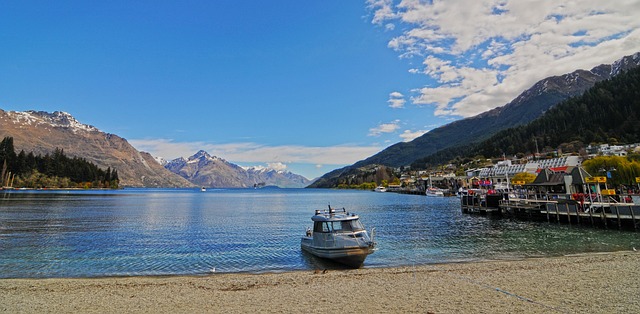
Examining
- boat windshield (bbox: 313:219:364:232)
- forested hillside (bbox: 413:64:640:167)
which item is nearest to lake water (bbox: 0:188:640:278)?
boat windshield (bbox: 313:219:364:232)

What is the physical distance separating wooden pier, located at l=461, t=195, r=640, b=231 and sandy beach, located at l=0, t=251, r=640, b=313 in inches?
911

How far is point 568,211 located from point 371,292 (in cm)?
4226

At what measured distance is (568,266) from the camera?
19484 mm

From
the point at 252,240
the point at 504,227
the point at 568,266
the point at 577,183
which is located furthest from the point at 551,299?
the point at 577,183

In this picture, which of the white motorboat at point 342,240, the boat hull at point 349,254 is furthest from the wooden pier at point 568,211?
the boat hull at point 349,254

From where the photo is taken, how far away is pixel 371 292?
1498cm

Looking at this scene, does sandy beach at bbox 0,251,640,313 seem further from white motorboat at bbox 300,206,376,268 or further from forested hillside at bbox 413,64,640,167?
forested hillside at bbox 413,64,640,167

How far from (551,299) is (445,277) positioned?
5.67 m

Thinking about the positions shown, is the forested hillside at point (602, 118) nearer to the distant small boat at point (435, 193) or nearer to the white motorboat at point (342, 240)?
the distant small boat at point (435, 193)

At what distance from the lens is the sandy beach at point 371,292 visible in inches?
487

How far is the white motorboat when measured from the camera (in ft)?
77.7

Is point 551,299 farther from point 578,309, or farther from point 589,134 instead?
point 589,134

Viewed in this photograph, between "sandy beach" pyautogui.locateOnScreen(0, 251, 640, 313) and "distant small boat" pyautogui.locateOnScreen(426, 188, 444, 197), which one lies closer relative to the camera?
"sandy beach" pyautogui.locateOnScreen(0, 251, 640, 313)

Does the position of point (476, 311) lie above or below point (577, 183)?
below
